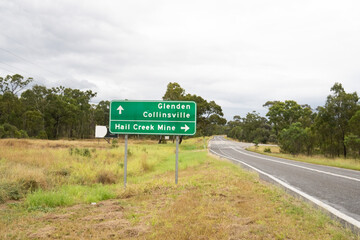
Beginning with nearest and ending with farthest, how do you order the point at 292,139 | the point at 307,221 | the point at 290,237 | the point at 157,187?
the point at 290,237
the point at 307,221
the point at 157,187
the point at 292,139

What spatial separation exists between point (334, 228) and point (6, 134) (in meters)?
57.6

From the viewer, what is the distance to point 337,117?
34062mm

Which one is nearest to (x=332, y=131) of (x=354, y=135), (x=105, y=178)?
(x=354, y=135)

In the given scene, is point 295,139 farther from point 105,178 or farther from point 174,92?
point 105,178

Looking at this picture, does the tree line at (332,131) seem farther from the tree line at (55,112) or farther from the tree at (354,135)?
the tree line at (55,112)

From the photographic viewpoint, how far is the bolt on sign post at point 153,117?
8727mm

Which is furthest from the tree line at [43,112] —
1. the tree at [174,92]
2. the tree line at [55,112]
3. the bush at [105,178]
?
the bush at [105,178]

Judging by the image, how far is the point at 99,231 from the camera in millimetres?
4438

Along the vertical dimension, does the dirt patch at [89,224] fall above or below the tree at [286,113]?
below

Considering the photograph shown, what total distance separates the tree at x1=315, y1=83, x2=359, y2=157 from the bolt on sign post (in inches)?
1228

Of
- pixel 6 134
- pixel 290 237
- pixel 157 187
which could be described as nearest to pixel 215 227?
pixel 290 237

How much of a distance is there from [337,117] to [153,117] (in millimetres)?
32937

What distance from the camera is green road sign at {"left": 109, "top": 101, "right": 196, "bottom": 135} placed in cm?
873

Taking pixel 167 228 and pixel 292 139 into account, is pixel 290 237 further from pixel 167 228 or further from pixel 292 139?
pixel 292 139
